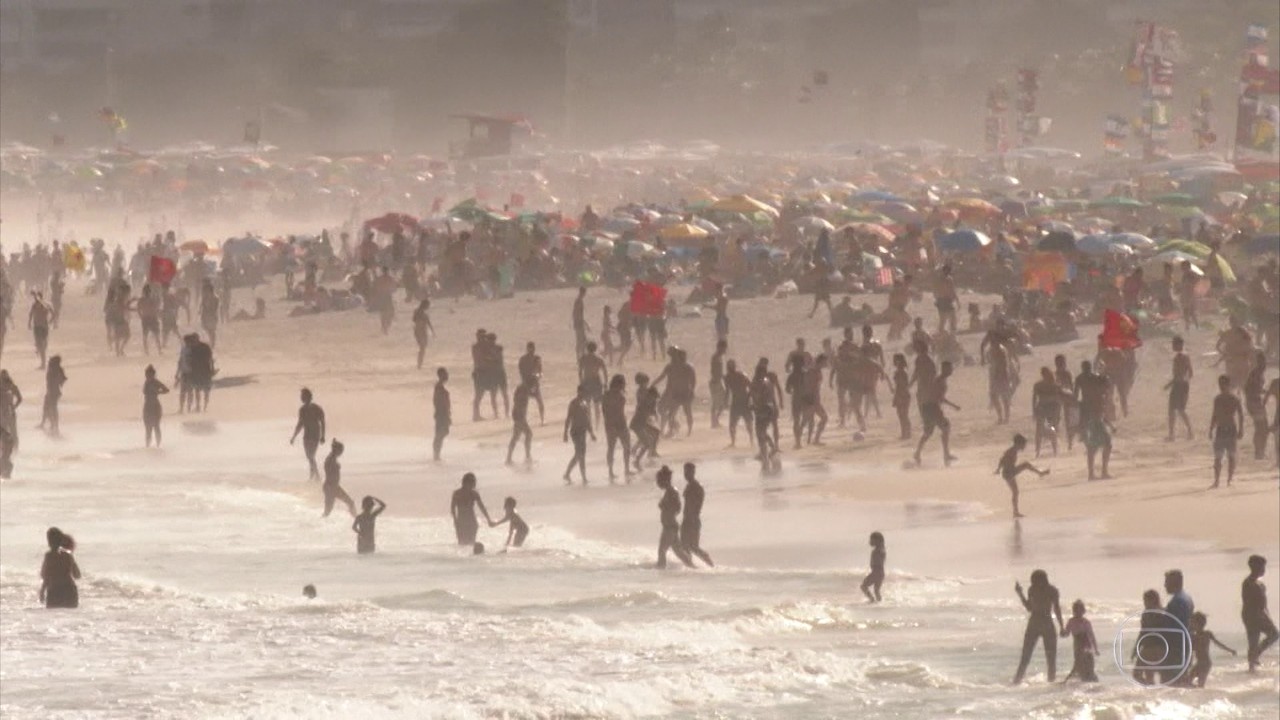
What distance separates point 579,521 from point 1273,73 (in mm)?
30348

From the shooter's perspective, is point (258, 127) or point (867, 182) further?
point (258, 127)

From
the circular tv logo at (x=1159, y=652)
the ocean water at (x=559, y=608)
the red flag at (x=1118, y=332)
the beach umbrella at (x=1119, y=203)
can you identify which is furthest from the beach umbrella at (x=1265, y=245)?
the circular tv logo at (x=1159, y=652)

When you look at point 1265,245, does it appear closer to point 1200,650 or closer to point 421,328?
point 421,328

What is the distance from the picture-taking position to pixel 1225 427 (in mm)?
18812

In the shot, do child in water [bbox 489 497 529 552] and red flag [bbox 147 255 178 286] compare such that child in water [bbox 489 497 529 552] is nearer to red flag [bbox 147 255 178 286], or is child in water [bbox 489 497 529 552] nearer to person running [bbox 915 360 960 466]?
person running [bbox 915 360 960 466]

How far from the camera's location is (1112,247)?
32094mm

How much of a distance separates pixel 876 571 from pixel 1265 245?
1725cm

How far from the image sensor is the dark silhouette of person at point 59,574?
14.8 meters

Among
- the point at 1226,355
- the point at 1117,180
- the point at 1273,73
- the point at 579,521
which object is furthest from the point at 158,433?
the point at 1117,180

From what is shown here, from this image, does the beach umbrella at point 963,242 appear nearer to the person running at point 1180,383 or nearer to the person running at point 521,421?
the person running at point 1180,383

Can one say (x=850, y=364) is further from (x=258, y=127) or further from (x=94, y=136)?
(x=94, y=136)

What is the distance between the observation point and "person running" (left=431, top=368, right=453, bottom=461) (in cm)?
2197

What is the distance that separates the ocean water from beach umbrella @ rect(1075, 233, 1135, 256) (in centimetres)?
1180

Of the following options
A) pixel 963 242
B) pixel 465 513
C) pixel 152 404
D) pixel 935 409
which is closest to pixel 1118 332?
pixel 935 409
